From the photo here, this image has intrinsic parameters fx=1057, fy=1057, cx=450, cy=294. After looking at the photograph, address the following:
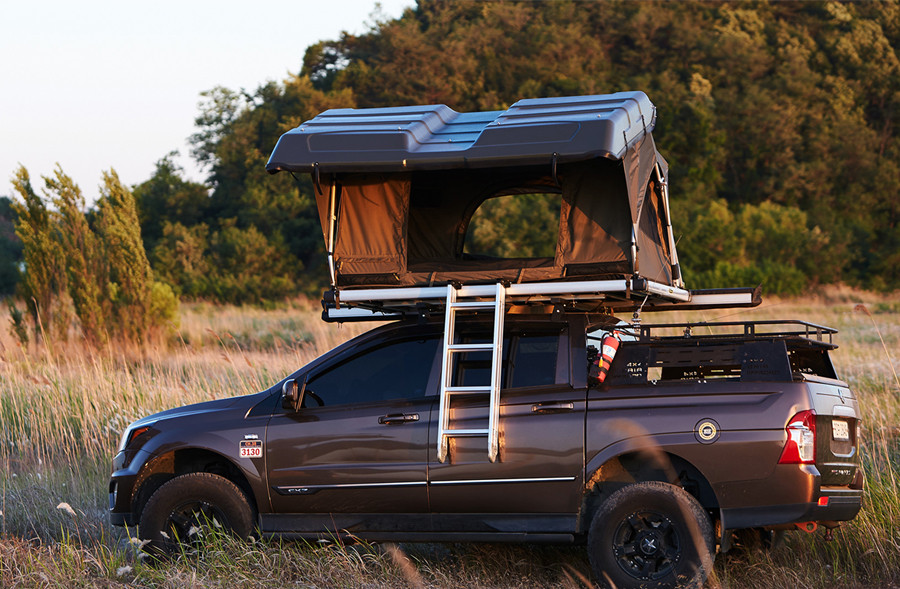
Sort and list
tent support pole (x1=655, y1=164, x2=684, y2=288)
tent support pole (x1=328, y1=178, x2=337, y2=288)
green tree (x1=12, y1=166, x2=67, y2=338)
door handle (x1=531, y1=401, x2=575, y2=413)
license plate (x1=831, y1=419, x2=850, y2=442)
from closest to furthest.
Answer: license plate (x1=831, y1=419, x2=850, y2=442), door handle (x1=531, y1=401, x2=575, y2=413), tent support pole (x1=328, y1=178, x2=337, y2=288), tent support pole (x1=655, y1=164, x2=684, y2=288), green tree (x1=12, y1=166, x2=67, y2=338)

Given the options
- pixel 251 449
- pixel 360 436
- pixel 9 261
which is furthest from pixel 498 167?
pixel 9 261

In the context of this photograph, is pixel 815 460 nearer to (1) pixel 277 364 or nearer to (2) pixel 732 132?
(1) pixel 277 364

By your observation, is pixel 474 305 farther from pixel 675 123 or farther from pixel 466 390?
pixel 675 123

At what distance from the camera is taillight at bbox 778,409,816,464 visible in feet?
20.0

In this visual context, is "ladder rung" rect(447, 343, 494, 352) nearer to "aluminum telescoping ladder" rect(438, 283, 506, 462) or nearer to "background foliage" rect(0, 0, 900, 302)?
"aluminum telescoping ladder" rect(438, 283, 506, 462)

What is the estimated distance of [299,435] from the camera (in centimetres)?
706

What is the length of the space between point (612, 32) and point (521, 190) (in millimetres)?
49205

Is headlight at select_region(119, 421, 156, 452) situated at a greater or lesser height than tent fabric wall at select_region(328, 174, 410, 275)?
lesser

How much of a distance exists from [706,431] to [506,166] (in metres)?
2.21

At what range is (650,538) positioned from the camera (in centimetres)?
629

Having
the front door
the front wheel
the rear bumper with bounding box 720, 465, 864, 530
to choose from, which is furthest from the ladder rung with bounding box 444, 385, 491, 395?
the rear bumper with bounding box 720, 465, 864, 530

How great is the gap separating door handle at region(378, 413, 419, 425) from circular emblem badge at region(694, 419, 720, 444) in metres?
1.78

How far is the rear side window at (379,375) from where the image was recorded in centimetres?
709

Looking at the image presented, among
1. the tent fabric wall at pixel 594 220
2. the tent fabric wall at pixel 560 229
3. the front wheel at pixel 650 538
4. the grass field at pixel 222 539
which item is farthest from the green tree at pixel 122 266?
the front wheel at pixel 650 538
